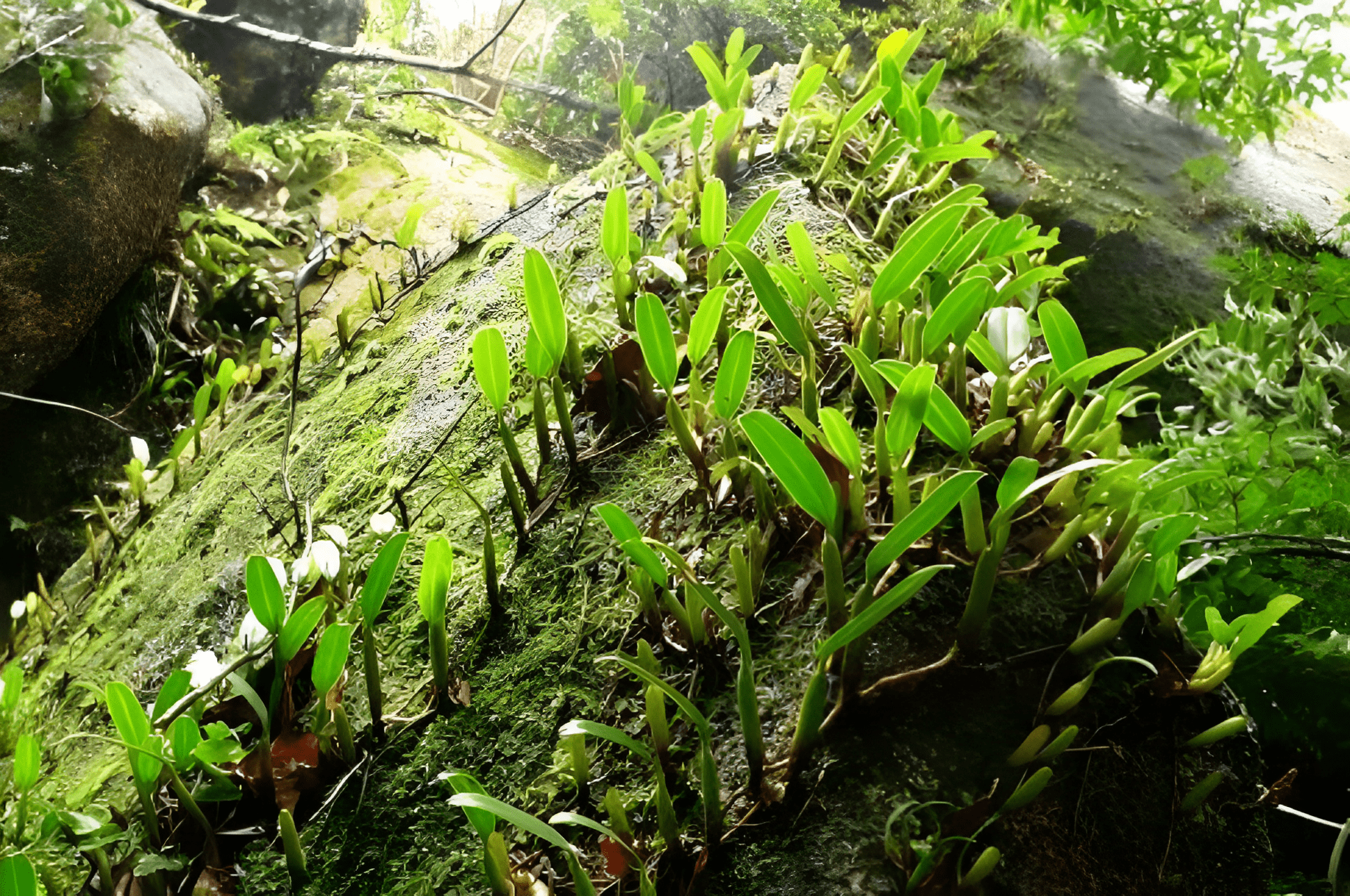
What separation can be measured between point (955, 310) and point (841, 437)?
0.23 metres

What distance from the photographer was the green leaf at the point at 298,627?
780mm

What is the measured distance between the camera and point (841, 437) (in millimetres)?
666

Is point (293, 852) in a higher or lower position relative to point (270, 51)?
lower

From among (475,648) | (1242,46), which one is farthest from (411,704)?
(1242,46)

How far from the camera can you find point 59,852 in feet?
2.87

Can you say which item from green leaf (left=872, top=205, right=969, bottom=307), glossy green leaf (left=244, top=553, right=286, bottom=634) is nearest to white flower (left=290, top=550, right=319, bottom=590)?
glossy green leaf (left=244, top=553, right=286, bottom=634)

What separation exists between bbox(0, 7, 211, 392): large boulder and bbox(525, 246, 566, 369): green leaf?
158 cm

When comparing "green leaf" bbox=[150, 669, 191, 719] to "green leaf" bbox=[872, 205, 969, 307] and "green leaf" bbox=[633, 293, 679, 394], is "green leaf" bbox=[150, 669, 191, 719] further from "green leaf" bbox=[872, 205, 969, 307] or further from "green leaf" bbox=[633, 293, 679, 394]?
"green leaf" bbox=[872, 205, 969, 307]

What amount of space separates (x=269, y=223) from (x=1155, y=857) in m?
2.64

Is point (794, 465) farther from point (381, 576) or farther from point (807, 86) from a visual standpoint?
point (807, 86)

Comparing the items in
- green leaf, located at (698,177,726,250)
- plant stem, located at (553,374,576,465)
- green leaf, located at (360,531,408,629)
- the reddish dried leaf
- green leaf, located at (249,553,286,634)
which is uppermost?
green leaf, located at (698,177,726,250)

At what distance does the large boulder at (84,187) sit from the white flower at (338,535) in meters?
1.28

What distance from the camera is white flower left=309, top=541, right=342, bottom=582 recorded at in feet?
2.97

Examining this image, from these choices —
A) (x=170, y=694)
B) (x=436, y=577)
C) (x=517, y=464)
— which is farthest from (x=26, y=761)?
(x=517, y=464)
